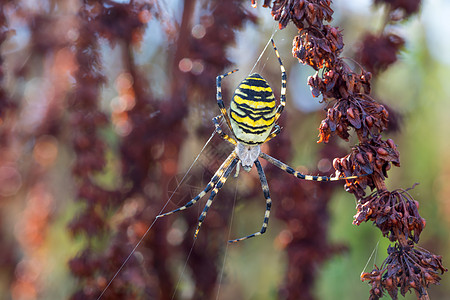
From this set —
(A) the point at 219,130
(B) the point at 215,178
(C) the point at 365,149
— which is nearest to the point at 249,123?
(A) the point at 219,130

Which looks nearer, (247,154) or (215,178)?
(247,154)

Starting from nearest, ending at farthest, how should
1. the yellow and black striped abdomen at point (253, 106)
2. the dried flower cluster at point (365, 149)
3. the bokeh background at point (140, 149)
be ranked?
the dried flower cluster at point (365, 149) < the yellow and black striped abdomen at point (253, 106) < the bokeh background at point (140, 149)

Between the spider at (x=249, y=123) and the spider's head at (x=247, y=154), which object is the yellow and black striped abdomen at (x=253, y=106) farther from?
the spider's head at (x=247, y=154)

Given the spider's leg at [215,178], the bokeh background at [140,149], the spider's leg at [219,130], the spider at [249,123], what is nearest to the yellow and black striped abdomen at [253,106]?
the spider at [249,123]

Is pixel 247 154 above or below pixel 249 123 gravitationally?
below

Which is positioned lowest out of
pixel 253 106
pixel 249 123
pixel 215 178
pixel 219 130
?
pixel 215 178

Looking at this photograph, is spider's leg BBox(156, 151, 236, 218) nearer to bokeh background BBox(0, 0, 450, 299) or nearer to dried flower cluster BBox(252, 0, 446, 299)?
bokeh background BBox(0, 0, 450, 299)

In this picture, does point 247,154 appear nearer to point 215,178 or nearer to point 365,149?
point 215,178
